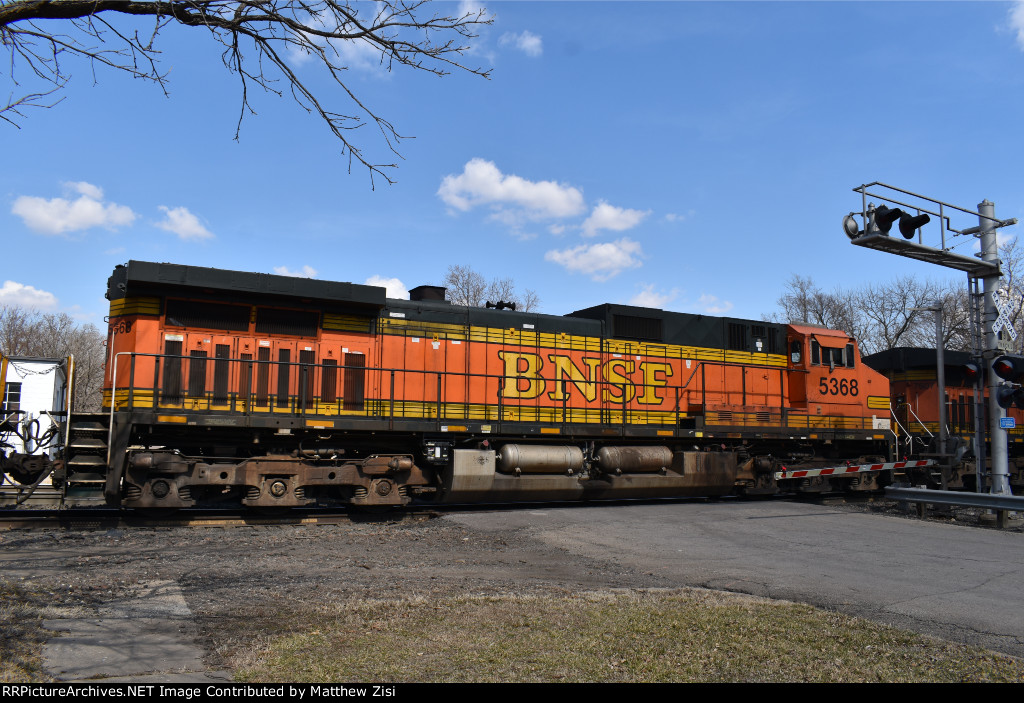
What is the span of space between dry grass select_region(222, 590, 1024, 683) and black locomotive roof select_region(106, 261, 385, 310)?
721 centimetres

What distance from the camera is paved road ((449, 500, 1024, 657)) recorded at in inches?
247

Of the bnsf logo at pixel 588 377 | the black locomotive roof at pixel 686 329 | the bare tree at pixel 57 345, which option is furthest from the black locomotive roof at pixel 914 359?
the bare tree at pixel 57 345

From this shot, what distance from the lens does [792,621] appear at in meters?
5.56

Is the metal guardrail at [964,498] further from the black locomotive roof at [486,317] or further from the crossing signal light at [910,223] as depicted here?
the black locomotive roof at [486,317]

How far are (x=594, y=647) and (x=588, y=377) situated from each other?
10282 millimetres

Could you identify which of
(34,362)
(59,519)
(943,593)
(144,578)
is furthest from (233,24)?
(34,362)

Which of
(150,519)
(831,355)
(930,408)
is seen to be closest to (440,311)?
(150,519)

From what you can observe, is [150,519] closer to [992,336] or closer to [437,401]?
[437,401]

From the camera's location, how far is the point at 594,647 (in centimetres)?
477

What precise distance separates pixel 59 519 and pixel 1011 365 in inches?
642

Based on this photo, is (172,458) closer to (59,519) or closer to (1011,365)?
(59,519)

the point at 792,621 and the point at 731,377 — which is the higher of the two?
the point at 731,377

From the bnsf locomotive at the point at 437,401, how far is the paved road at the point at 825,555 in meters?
1.24

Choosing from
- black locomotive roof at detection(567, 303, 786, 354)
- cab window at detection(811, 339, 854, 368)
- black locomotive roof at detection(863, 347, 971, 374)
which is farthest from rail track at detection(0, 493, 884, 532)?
black locomotive roof at detection(863, 347, 971, 374)
